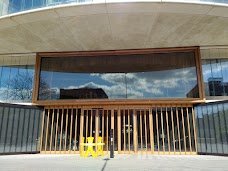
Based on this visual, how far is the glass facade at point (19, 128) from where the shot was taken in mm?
12922

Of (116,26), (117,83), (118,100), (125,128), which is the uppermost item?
(116,26)

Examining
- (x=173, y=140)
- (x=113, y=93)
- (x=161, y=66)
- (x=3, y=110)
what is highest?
(x=161, y=66)

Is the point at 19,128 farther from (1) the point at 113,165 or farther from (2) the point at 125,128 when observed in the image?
(1) the point at 113,165

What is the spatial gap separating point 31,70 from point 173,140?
11.9 meters

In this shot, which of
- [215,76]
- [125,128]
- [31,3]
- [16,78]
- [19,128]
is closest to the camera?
[31,3]

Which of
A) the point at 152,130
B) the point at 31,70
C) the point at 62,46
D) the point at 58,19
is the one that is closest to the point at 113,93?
the point at 152,130

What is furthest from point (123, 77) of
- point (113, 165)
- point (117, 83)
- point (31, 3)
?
point (113, 165)

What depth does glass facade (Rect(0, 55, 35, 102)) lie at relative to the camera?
16.1 meters

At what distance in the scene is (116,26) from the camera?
1215 centimetres

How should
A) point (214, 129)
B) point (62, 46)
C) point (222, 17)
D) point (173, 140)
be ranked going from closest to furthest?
point (222, 17) < point (214, 129) < point (173, 140) < point (62, 46)

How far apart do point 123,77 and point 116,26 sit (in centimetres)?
402

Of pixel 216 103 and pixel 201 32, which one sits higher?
pixel 201 32

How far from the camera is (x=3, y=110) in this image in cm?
1301

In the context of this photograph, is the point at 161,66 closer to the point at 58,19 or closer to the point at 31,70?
the point at 58,19
